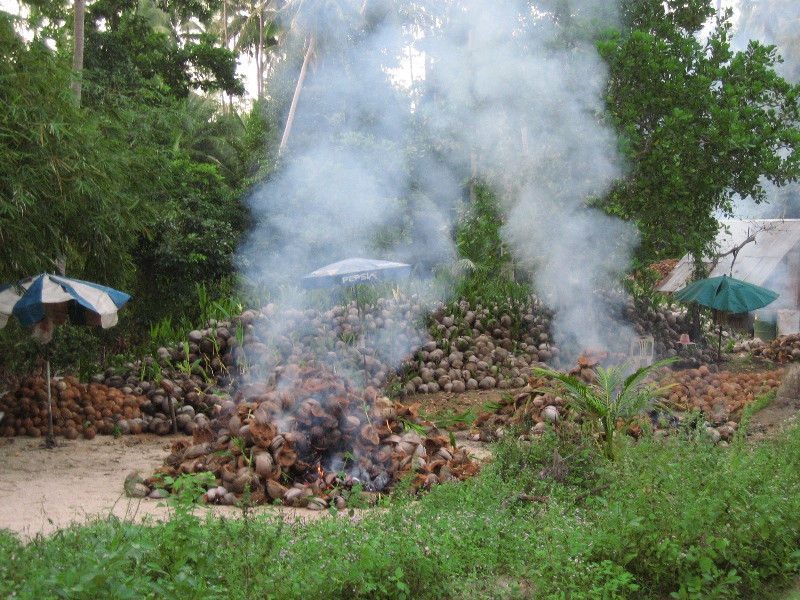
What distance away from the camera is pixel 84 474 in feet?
20.0

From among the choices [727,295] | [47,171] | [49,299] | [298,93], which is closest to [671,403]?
[727,295]

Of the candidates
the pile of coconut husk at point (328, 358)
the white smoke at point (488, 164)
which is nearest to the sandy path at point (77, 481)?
the pile of coconut husk at point (328, 358)

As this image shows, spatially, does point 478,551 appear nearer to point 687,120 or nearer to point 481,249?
point 687,120

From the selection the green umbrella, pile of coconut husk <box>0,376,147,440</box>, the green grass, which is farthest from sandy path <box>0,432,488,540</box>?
the green umbrella

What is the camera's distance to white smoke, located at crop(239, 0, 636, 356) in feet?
34.8

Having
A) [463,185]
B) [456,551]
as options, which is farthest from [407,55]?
A: [456,551]

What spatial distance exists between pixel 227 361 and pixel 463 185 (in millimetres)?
4832

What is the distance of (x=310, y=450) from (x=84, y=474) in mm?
1751

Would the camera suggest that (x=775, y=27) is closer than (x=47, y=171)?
No

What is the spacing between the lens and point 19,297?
644 centimetres

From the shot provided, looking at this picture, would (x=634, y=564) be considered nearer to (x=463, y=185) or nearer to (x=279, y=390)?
(x=279, y=390)

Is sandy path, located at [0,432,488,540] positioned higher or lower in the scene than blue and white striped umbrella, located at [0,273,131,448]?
lower

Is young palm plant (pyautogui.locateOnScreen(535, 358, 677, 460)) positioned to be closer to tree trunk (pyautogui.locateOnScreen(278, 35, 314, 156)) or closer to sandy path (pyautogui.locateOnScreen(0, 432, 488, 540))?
sandy path (pyautogui.locateOnScreen(0, 432, 488, 540))

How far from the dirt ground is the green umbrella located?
3.39 m
